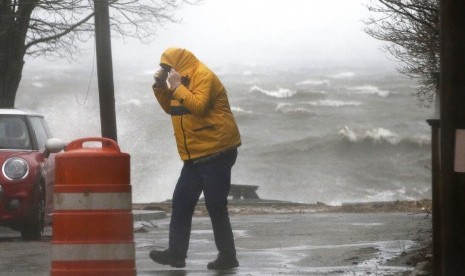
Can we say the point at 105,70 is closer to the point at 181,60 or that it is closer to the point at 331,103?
the point at 181,60

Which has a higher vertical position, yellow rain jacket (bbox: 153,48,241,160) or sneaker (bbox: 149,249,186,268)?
yellow rain jacket (bbox: 153,48,241,160)

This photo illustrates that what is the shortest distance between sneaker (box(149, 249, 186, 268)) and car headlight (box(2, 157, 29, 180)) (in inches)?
161

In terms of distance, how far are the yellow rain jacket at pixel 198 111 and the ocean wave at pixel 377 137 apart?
53.9m

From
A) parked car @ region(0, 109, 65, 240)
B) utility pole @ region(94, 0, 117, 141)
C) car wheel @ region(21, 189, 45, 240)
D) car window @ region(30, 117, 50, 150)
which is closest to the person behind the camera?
parked car @ region(0, 109, 65, 240)

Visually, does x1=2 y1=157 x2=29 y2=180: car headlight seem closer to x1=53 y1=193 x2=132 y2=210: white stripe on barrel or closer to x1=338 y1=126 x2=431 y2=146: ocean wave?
x1=53 y1=193 x2=132 y2=210: white stripe on barrel

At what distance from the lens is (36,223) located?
16.0 m

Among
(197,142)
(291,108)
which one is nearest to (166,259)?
(197,142)

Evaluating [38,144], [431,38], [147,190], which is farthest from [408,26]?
[147,190]

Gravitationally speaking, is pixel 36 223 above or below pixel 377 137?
below

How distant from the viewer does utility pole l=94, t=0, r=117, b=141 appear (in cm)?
1773

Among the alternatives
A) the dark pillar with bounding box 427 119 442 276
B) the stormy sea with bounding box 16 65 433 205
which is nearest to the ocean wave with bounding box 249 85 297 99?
the stormy sea with bounding box 16 65 433 205

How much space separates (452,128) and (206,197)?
4.19 meters

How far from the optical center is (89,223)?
931 cm

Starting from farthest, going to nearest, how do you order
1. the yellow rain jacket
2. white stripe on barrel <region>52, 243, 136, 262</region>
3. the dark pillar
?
1. the yellow rain jacket
2. the dark pillar
3. white stripe on barrel <region>52, 243, 136, 262</region>
